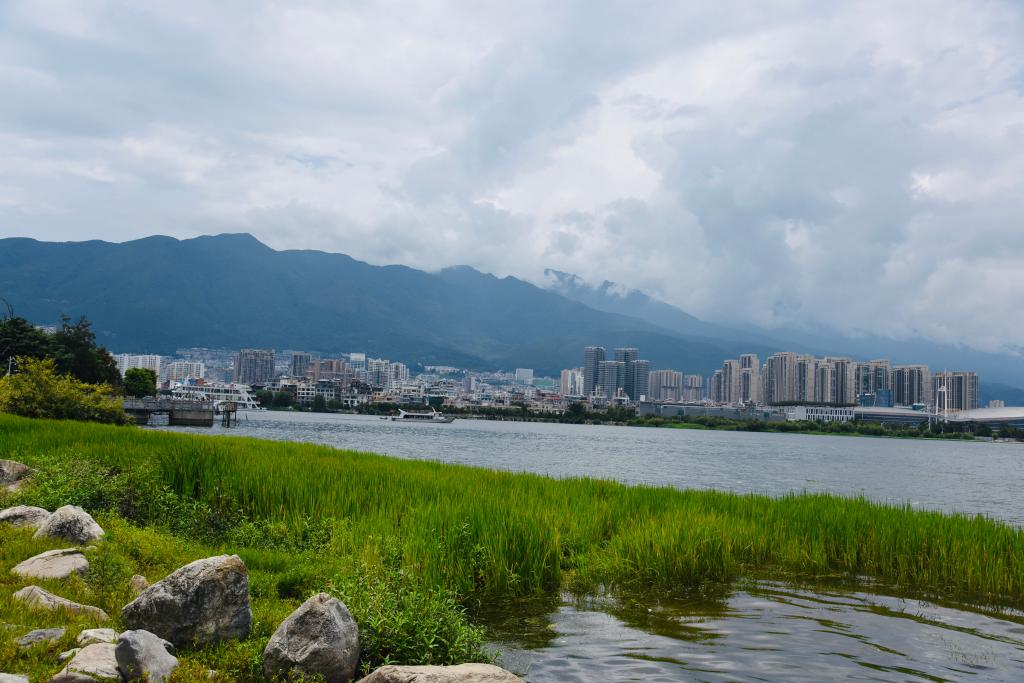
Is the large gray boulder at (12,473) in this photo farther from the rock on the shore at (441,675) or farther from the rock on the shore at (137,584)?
the rock on the shore at (441,675)

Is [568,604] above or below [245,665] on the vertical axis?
below

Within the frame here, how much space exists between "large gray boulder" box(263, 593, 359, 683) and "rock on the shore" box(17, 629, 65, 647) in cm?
178

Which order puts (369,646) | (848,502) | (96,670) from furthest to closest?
(848,502)
(369,646)
(96,670)

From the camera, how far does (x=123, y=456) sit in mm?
16406

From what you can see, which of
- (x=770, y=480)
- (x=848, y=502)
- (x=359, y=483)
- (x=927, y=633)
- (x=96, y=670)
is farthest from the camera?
(x=770, y=480)

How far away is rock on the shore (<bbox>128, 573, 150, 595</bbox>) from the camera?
844 centimetres

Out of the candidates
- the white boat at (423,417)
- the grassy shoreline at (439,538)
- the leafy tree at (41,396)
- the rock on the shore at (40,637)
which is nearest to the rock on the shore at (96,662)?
the rock on the shore at (40,637)

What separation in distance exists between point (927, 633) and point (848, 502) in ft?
26.0

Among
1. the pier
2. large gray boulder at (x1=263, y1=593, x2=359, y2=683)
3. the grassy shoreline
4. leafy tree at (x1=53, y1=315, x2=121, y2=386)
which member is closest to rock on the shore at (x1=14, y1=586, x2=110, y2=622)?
the grassy shoreline

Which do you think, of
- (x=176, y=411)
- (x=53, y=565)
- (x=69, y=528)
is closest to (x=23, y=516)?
(x=69, y=528)

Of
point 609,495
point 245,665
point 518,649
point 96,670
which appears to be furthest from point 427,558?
point 609,495

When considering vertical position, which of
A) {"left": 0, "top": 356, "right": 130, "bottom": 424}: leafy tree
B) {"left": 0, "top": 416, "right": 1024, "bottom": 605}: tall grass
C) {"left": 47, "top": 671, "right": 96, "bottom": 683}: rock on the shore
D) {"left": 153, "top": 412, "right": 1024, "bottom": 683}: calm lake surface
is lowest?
{"left": 153, "top": 412, "right": 1024, "bottom": 683}: calm lake surface

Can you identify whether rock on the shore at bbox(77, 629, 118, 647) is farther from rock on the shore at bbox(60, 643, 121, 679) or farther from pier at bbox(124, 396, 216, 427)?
pier at bbox(124, 396, 216, 427)

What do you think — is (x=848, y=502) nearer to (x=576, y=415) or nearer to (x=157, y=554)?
(x=157, y=554)
